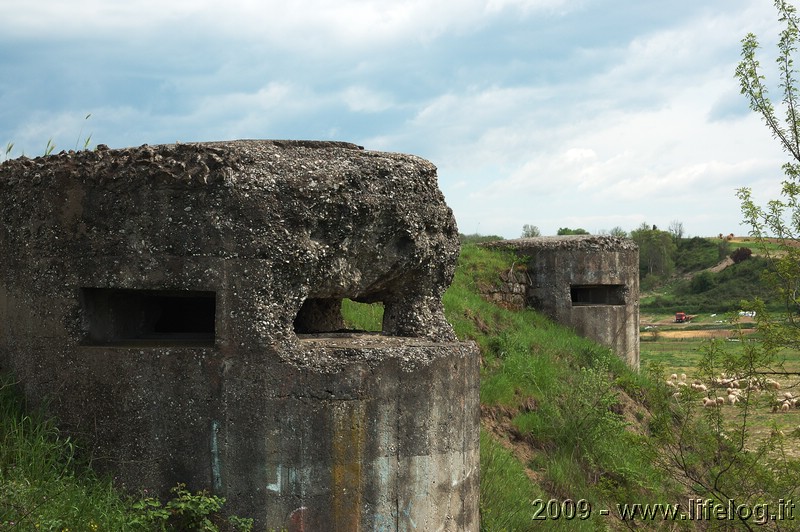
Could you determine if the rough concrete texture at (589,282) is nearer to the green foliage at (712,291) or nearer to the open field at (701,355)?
the open field at (701,355)

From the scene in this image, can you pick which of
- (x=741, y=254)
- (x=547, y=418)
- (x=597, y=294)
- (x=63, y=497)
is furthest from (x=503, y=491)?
(x=741, y=254)

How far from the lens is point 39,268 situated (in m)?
4.45

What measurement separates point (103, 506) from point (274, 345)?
113 cm

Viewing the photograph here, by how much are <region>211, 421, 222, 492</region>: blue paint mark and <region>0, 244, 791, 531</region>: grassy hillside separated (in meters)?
0.12

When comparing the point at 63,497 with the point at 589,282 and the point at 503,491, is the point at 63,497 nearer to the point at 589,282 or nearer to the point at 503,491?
the point at 503,491

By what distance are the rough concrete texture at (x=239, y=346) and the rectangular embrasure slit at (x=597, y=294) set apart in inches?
300

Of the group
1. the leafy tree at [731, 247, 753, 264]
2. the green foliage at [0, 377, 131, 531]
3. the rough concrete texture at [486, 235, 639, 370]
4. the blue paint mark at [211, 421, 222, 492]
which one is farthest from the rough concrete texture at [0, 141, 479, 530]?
the leafy tree at [731, 247, 753, 264]

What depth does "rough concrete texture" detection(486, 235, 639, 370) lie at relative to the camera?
37.7 feet

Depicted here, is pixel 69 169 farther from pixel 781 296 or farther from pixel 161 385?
pixel 781 296

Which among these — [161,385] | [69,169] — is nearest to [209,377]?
[161,385]

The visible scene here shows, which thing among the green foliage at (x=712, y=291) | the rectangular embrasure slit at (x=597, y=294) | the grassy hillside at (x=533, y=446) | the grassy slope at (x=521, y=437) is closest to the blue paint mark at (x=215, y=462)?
the grassy hillside at (x=533, y=446)

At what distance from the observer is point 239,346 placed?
4.13m

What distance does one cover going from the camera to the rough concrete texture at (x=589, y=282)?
452 inches

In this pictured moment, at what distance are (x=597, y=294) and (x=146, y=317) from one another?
8468mm
